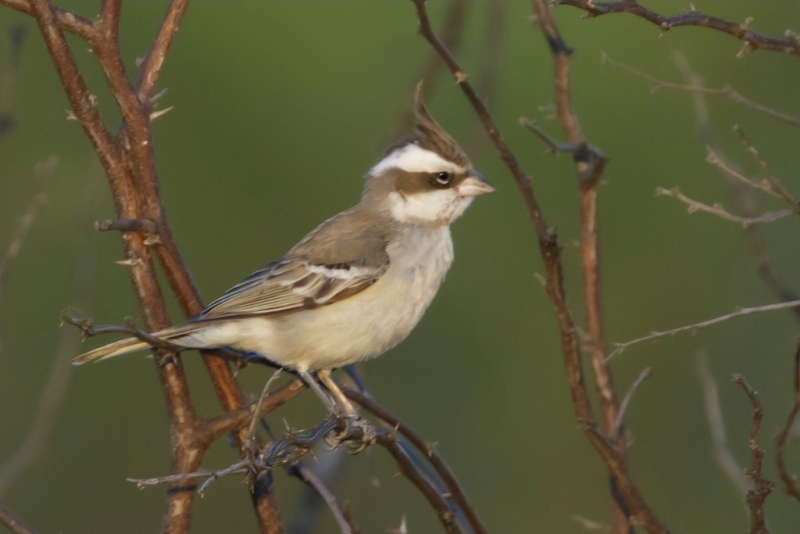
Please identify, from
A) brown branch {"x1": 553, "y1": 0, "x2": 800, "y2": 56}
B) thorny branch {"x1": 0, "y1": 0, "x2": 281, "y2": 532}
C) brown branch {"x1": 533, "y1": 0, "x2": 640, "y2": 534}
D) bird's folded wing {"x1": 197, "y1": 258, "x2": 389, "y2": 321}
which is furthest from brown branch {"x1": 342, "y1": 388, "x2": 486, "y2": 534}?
brown branch {"x1": 553, "y1": 0, "x2": 800, "y2": 56}

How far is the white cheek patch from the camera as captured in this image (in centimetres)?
398

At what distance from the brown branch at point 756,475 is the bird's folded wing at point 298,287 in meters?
1.85

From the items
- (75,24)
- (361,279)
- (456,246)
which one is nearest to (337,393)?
(361,279)

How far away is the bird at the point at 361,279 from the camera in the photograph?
11.4 feet

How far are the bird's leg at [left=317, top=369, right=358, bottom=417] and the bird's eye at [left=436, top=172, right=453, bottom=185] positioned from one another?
91cm

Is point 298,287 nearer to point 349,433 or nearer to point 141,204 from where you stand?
point 349,433

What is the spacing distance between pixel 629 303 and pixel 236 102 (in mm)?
2879

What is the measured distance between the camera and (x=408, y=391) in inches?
230

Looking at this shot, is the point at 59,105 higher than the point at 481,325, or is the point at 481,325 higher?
the point at 59,105

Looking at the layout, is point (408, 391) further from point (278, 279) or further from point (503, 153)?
point (503, 153)

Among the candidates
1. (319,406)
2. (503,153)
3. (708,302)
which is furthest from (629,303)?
(503,153)

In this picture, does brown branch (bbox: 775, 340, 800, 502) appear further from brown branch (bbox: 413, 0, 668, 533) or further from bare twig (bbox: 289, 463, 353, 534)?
bare twig (bbox: 289, 463, 353, 534)

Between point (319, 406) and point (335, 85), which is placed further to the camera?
point (335, 85)

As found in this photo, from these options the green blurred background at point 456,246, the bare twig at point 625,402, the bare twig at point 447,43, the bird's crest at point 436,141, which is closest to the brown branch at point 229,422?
the bare twig at point 625,402
